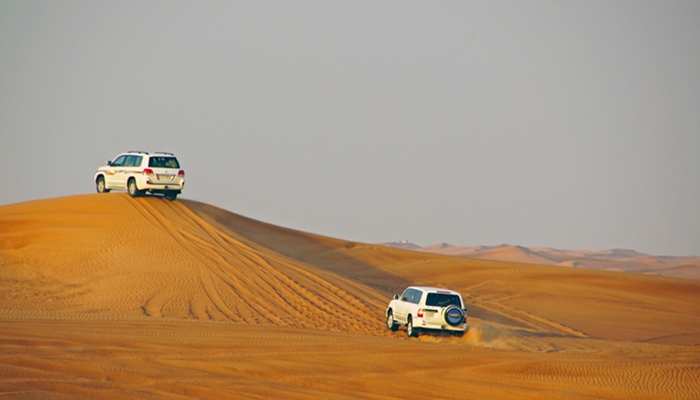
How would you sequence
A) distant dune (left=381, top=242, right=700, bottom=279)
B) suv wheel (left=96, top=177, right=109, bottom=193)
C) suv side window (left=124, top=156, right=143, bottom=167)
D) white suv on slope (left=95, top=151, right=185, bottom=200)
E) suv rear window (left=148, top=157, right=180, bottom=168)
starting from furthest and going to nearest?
distant dune (left=381, top=242, right=700, bottom=279) < suv wheel (left=96, top=177, right=109, bottom=193) < suv side window (left=124, top=156, right=143, bottom=167) < white suv on slope (left=95, top=151, right=185, bottom=200) < suv rear window (left=148, top=157, right=180, bottom=168)

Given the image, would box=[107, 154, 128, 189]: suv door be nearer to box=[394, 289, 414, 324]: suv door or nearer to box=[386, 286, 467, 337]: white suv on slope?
box=[394, 289, 414, 324]: suv door

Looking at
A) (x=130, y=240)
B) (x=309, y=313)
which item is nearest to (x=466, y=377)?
(x=309, y=313)

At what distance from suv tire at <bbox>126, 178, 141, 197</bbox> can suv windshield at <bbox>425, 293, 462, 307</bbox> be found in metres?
17.3

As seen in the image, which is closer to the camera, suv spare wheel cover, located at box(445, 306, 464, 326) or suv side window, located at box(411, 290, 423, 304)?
suv spare wheel cover, located at box(445, 306, 464, 326)

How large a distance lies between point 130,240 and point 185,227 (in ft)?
10.5

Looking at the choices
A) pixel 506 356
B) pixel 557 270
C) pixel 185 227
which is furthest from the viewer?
pixel 557 270

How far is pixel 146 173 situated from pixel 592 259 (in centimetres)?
10473

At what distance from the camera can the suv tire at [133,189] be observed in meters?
28.6

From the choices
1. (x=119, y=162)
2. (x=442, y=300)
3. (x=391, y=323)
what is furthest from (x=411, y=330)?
(x=119, y=162)

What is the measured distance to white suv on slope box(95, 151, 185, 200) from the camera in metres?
27.5

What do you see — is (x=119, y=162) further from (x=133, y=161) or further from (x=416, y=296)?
(x=416, y=296)

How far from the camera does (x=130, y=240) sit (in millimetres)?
25672

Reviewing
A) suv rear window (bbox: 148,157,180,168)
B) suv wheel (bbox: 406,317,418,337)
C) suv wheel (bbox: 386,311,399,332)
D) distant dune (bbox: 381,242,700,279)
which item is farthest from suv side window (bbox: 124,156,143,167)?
distant dune (bbox: 381,242,700,279)

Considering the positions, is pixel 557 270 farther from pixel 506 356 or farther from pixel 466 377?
pixel 466 377
